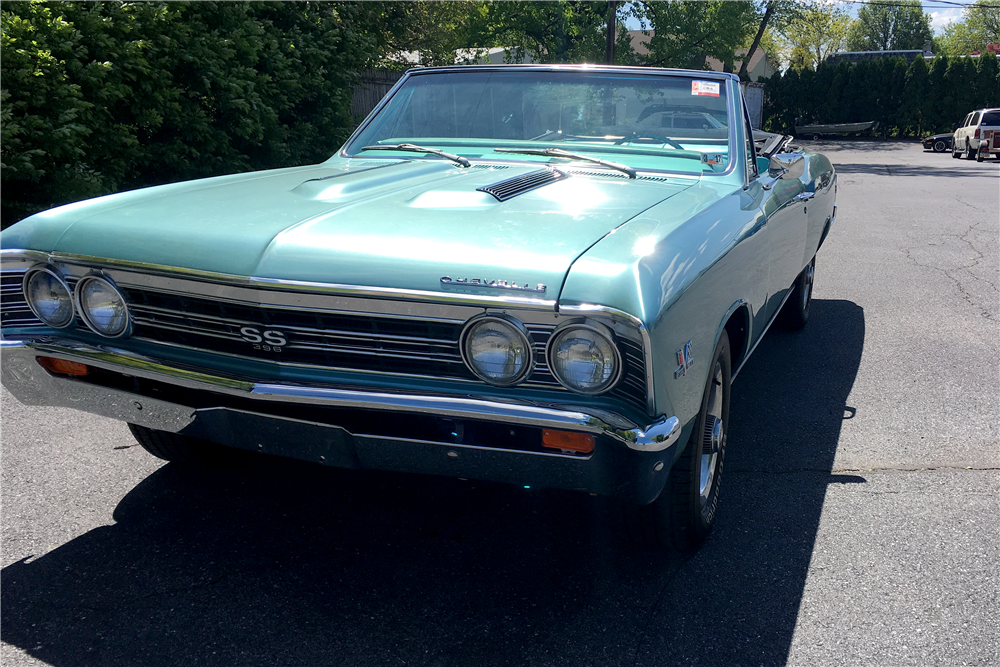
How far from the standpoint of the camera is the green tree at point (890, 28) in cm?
7856

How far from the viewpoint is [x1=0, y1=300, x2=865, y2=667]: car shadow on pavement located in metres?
2.19

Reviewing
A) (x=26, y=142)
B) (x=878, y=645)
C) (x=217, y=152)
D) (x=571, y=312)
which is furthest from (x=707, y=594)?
(x=217, y=152)

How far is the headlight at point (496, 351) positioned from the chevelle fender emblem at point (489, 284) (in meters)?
0.08

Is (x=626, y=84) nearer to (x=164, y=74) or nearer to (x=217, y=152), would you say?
(x=164, y=74)

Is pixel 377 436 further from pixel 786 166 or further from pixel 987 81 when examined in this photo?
pixel 987 81

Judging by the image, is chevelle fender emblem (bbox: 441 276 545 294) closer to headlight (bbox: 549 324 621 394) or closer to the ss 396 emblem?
headlight (bbox: 549 324 621 394)

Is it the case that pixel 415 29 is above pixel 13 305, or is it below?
above

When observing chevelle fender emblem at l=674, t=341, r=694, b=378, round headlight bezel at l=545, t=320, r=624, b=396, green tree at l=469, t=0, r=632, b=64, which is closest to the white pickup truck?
green tree at l=469, t=0, r=632, b=64

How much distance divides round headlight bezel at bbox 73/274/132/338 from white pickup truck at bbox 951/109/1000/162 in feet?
85.7

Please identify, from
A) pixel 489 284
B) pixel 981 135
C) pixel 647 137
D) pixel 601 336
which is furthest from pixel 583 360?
pixel 981 135

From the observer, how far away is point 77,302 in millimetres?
2408

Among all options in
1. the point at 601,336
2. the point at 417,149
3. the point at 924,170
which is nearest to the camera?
the point at 601,336

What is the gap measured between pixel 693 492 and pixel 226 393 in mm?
1373

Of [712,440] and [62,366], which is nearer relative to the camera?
[62,366]
